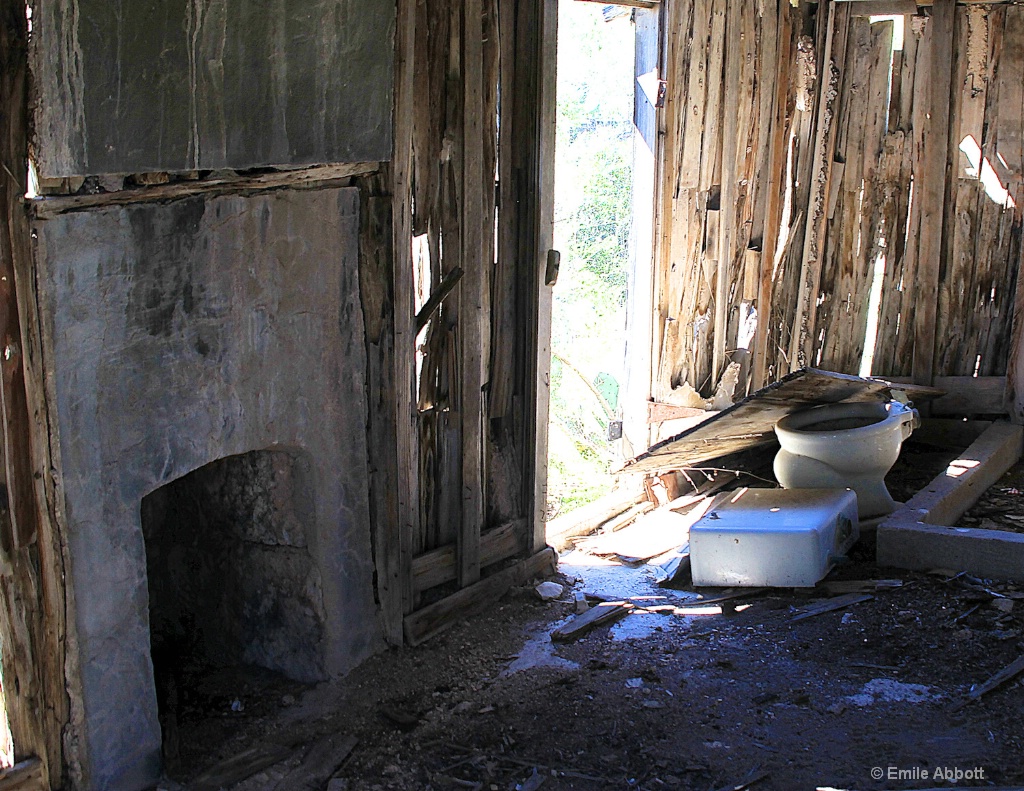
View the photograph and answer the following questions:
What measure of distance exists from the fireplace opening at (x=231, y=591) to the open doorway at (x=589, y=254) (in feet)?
21.7

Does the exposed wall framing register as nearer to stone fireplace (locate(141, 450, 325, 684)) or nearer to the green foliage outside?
stone fireplace (locate(141, 450, 325, 684))

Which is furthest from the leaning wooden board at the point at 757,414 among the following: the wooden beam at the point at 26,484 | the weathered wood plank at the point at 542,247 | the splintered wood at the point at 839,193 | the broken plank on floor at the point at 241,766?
the wooden beam at the point at 26,484

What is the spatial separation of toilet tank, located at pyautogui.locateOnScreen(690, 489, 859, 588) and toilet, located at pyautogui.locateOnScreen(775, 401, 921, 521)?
0.26 meters

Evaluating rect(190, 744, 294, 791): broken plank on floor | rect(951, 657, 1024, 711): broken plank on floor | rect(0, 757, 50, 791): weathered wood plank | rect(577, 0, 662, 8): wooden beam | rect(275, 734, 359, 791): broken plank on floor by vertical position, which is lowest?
rect(275, 734, 359, 791): broken plank on floor

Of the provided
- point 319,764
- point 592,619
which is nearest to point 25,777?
point 319,764

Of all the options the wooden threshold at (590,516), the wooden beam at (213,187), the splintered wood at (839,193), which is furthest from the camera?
the splintered wood at (839,193)

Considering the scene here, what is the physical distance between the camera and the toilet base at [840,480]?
6121 millimetres

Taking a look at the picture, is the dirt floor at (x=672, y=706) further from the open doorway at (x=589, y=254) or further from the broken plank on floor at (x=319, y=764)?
the open doorway at (x=589, y=254)

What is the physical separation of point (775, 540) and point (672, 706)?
1320 millimetres

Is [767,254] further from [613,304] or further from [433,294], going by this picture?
[613,304]

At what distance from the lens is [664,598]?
5.62m

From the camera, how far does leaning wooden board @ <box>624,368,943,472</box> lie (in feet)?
18.6

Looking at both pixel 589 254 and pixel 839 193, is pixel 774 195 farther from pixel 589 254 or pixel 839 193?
pixel 589 254

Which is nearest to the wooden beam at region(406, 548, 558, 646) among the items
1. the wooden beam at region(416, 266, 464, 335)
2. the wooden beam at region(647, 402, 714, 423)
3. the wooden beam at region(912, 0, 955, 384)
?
the wooden beam at region(416, 266, 464, 335)
